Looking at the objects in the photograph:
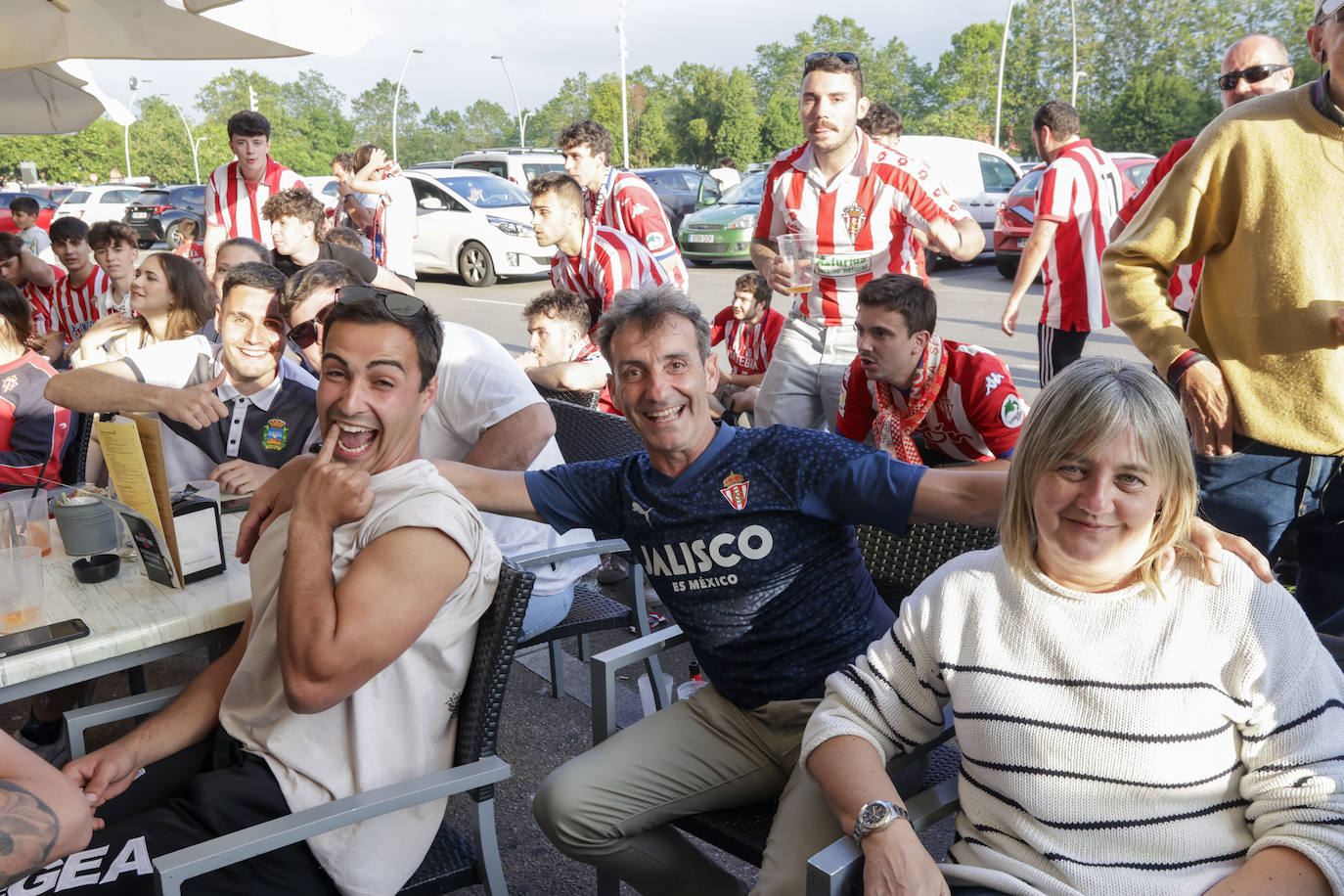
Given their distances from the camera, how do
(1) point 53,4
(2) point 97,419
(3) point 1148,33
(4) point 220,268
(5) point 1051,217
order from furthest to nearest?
(3) point 1148,33 < (5) point 1051,217 < (4) point 220,268 < (1) point 53,4 < (2) point 97,419

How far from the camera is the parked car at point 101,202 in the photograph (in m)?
25.7

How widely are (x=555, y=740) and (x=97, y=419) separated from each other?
168 centimetres

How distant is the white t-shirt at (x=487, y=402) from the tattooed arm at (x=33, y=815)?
5.21 feet

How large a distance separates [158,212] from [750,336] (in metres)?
23.6

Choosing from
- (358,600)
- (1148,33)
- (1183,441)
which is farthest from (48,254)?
(1148,33)

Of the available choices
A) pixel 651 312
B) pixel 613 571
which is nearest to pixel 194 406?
pixel 651 312

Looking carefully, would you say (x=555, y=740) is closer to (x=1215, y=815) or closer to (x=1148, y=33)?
(x=1215, y=815)

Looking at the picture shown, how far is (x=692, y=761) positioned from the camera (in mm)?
2164

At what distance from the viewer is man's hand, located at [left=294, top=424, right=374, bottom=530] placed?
1.88 metres

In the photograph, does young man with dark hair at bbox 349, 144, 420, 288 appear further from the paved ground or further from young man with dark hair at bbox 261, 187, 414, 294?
the paved ground

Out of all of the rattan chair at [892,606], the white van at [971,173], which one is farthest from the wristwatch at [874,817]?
the white van at [971,173]

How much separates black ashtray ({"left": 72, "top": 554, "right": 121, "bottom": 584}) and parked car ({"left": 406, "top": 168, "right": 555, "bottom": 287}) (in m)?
12.2

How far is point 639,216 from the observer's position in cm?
557

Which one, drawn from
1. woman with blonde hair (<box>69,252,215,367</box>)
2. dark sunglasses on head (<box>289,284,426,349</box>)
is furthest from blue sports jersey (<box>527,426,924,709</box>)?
woman with blonde hair (<box>69,252,215,367</box>)
